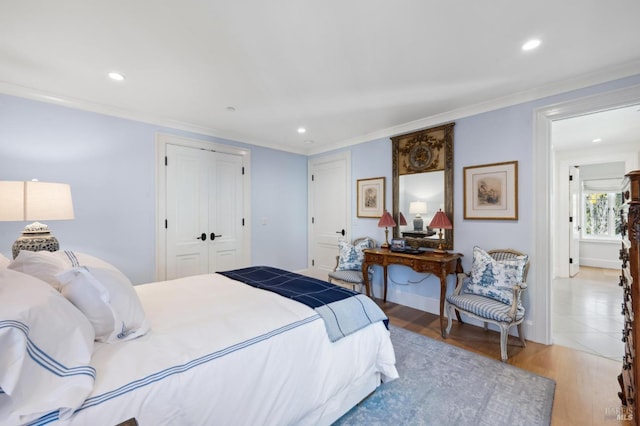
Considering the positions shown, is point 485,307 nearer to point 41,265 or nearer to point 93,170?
point 41,265

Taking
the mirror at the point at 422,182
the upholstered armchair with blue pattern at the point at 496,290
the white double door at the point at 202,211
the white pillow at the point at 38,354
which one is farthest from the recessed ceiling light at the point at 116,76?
the upholstered armchair with blue pattern at the point at 496,290

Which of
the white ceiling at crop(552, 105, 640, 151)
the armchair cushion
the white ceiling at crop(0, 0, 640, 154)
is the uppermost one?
the white ceiling at crop(0, 0, 640, 154)

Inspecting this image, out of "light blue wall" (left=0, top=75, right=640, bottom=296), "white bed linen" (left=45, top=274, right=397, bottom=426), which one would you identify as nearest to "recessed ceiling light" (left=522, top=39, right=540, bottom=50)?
"light blue wall" (left=0, top=75, right=640, bottom=296)

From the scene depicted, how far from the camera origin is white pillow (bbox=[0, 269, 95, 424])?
0.77 m

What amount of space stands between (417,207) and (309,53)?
92.1 inches

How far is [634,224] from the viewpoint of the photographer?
1.24m

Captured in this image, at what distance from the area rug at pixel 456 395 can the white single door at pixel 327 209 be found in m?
2.41

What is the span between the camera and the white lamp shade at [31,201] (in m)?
2.07

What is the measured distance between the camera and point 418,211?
3596mm

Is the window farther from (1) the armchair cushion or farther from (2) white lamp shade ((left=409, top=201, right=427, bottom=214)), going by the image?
(1) the armchair cushion

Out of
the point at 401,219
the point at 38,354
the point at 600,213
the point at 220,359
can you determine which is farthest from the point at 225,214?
the point at 600,213

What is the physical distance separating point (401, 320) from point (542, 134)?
2417mm

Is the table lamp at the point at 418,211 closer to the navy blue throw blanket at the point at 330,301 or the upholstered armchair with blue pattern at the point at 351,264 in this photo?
the upholstered armchair with blue pattern at the point at 351,264

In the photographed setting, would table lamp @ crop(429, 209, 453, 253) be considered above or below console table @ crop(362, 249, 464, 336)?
above
